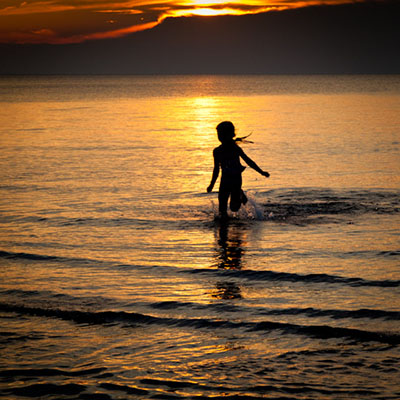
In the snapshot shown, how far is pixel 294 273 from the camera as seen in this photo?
9406mm

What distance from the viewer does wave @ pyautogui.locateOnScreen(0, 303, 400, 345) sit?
6.91m

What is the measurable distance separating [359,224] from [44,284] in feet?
20.6

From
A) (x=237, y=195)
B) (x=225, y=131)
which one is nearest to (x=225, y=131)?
(x=225, y=131)

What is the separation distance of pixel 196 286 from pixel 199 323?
58.9 inches

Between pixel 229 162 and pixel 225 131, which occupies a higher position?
pixel 225 131

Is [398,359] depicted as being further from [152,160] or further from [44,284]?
[152,160]

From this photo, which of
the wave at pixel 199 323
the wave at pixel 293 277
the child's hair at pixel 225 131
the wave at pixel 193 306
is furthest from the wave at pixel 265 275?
the child's hair at pixel 225 131

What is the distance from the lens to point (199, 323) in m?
7.35

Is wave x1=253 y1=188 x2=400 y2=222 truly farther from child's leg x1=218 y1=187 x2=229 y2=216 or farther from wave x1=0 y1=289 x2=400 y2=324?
wave x1=0 y1=289 x2=400 y2=324

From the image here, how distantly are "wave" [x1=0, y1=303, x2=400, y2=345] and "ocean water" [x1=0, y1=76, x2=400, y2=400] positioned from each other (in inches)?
0.9

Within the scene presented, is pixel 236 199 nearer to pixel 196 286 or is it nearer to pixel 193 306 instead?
pixel 196 286

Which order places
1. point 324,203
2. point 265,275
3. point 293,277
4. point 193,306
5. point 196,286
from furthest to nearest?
point 324,203 < point 265,275 < point 293,277 < point 196,286 < point 193,306

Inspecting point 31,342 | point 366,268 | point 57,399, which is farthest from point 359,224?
point 57,399

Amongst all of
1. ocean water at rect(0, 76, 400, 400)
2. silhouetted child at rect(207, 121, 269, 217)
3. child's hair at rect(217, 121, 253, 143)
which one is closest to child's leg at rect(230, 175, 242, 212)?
silhouetted child at rect(207, 121, 269, 217)
